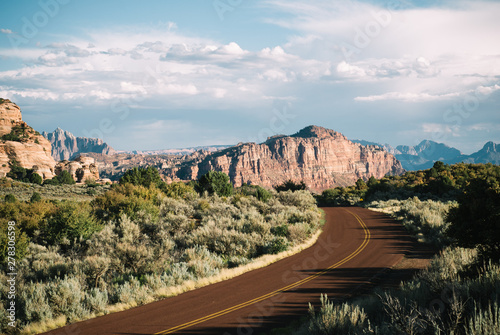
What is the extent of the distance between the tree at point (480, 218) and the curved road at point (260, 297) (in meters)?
4.45

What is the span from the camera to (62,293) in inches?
449

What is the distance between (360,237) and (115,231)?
19.5m

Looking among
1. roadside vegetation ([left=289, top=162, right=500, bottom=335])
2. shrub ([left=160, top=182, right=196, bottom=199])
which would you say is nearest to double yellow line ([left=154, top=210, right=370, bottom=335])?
roadside vegetation ([left=289, top=162, right=500, bottom=335])

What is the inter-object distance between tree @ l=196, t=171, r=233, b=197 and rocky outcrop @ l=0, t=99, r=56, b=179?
77137mm

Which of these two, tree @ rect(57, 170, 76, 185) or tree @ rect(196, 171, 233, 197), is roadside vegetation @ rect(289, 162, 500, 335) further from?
tree @ rect(57, 170, 76, 185)

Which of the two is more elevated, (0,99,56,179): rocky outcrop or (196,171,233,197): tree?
(0,99,56,179): rocky outcrop

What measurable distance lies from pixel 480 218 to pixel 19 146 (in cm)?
12665

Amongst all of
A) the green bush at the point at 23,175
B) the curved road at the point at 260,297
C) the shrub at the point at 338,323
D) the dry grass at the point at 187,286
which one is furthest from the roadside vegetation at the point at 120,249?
the green bush at the point at 23,175

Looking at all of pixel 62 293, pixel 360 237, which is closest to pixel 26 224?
pixel 62 293

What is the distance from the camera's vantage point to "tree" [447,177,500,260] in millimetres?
11259

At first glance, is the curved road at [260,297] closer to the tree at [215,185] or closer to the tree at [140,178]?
the tree at [215,185]

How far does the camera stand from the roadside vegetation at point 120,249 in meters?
11.4

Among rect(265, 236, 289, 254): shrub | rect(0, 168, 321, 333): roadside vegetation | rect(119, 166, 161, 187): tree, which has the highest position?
rect(119, 166, 161, 187): tree

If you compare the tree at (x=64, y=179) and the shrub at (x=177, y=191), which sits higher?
the tree at (x=64, y=179)
